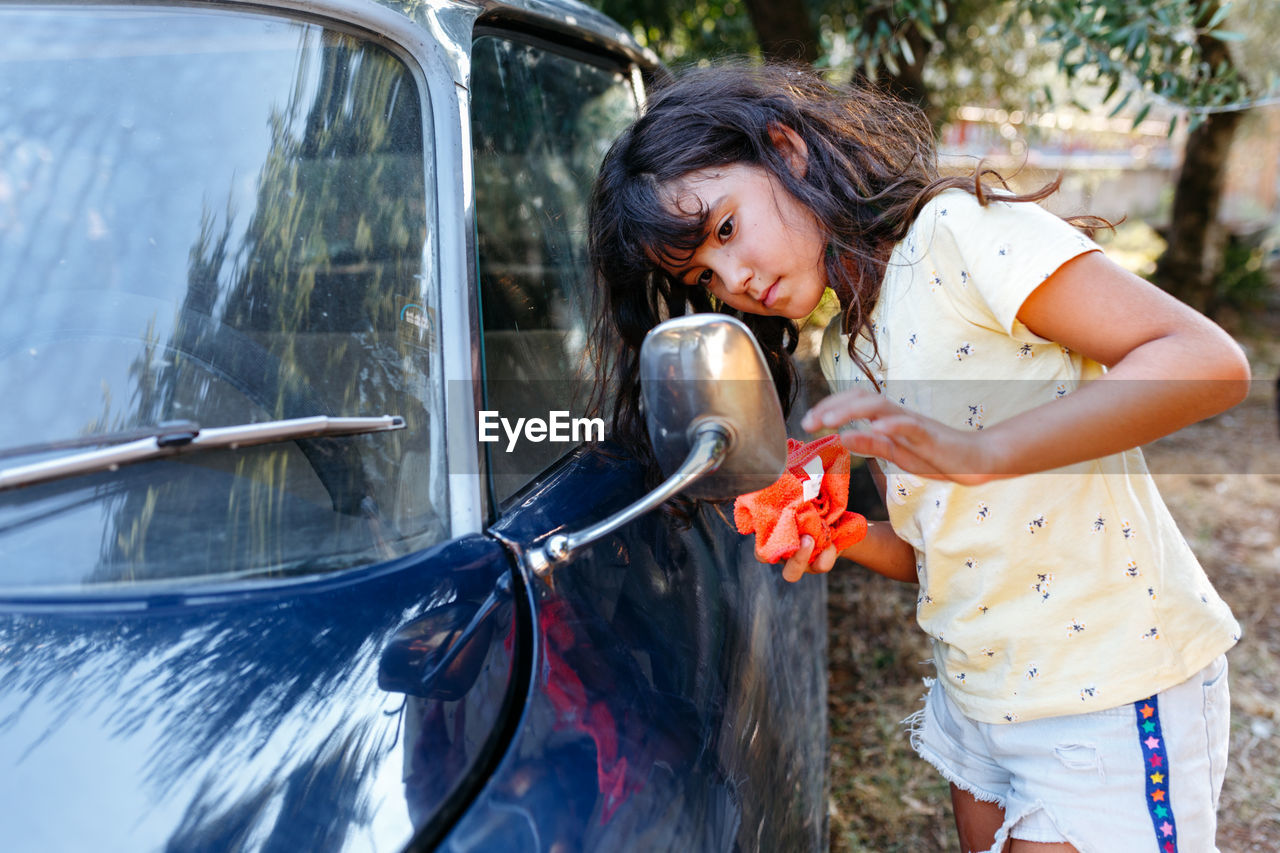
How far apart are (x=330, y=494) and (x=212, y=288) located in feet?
1.09

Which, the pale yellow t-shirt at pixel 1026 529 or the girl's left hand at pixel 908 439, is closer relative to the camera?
the girl's left hand at pixel 908 439

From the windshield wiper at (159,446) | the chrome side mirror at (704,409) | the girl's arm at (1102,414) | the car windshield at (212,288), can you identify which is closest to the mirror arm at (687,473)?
the chrome side mirror at (704,409)

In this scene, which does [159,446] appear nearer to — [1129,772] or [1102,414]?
[1102,414]

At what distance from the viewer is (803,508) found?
4.83ft

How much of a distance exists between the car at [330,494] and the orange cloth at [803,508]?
0.37 feet

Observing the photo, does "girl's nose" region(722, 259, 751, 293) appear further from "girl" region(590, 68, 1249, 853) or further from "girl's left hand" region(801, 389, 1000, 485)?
"girl's left hand" region(801, 389, 1000, 485)

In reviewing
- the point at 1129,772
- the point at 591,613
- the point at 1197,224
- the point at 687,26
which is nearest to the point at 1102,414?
the point at 1129,772

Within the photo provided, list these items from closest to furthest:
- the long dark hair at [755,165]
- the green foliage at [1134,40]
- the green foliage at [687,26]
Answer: the long dark hair at [755,165] < the green foliage at [1134,40] < the green foliage at [687,26]

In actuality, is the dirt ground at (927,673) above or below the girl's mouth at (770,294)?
below

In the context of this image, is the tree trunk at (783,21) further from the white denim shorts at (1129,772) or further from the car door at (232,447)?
the white denim shorts at (1129,772)

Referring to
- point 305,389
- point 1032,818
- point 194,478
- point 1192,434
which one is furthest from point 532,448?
point 1192,434

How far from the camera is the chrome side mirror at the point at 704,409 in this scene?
42.8 inches

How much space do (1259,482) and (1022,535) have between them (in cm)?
487

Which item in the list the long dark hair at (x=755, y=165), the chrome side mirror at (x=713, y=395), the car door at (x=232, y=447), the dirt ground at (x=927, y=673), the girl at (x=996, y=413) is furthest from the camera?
the dirt ground at (x=927, y=673)
